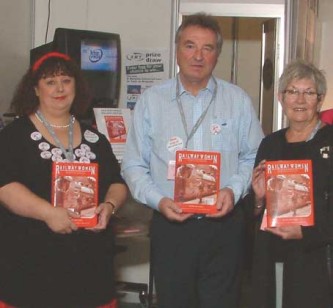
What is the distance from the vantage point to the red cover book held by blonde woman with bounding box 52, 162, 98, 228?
224 cm

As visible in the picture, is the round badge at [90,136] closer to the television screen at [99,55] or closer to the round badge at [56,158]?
the round badge at [56,158]

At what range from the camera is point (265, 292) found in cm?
227

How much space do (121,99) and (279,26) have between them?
130cm

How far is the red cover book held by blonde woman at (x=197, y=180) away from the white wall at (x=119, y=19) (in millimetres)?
2142

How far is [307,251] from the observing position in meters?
2.13

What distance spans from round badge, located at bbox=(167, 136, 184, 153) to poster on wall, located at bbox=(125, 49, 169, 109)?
6.31 feet

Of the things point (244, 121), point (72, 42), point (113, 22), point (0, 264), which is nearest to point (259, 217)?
point (244, 121)

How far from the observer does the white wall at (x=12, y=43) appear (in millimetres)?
3771

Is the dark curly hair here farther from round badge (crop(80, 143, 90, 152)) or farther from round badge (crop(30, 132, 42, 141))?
round badge (crop(80, 143, 90, 152))

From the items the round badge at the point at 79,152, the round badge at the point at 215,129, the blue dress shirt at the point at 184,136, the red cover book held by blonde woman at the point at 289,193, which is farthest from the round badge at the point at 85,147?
the red cover book held by blonde woman at the point at 289,193

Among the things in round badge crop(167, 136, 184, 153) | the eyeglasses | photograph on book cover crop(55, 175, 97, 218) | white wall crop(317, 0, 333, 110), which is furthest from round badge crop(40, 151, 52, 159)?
white wall crop(317, 0, 333, 110)

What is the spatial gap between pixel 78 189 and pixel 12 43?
79.8 inches

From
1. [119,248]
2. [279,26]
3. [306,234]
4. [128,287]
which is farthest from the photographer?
[279,26]

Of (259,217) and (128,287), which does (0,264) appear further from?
(128,287)
